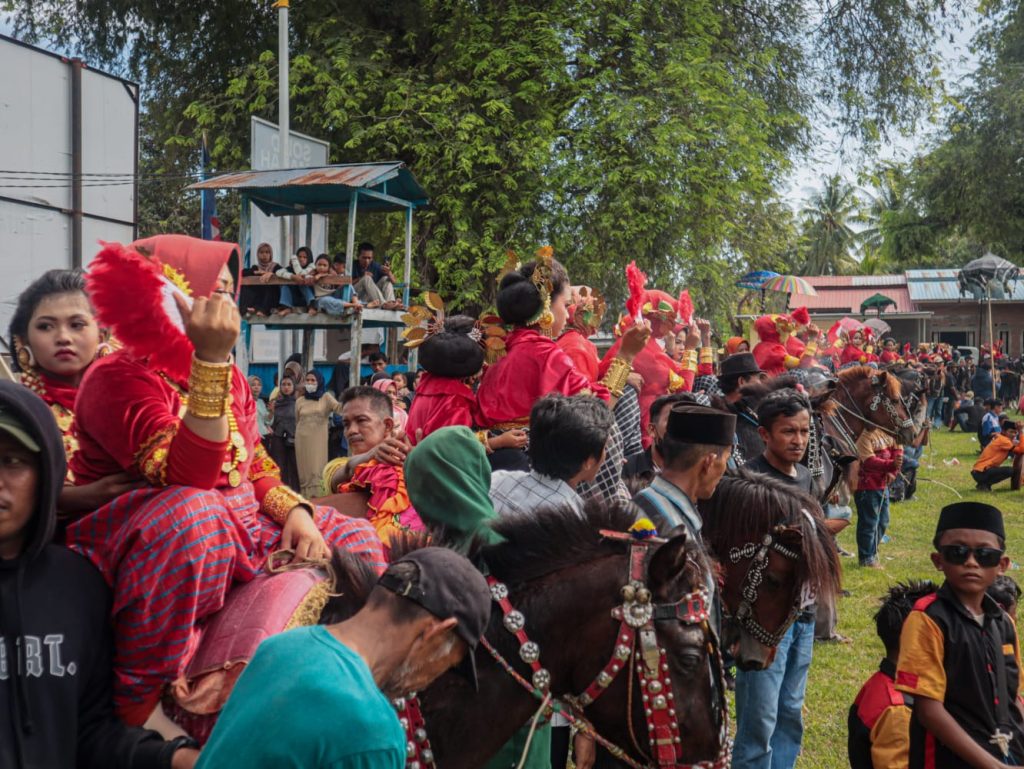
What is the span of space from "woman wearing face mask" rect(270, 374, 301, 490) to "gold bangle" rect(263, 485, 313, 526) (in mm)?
8666

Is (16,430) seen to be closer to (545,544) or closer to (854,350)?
(545,544)

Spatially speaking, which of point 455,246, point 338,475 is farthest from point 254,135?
point 338,475

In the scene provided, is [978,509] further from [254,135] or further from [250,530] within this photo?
[254,135]

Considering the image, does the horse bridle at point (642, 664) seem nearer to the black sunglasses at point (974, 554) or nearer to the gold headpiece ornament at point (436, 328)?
the black sunglasses at point (974, 554)

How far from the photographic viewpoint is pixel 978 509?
391 cm

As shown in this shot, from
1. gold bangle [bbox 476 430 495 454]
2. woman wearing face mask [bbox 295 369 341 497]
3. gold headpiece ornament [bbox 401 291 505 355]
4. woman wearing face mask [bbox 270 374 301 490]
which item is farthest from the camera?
woman wearing face mask [bbox 270 374 301 490]

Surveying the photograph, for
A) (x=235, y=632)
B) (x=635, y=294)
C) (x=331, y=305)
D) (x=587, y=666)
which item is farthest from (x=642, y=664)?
(x=331, y=305)

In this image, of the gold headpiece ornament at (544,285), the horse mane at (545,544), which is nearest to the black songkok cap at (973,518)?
the horse mane at (545,544)

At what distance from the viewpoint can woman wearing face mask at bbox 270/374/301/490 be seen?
461 inches

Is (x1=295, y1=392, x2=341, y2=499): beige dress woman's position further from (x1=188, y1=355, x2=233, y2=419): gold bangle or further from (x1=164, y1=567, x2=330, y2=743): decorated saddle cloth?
(x1=188, y1=355, x2=233, y2=419): gold bangle

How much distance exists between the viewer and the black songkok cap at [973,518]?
3877 mm

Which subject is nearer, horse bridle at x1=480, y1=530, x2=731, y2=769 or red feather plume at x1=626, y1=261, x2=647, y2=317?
horse bridle at x1=480, y1=530, x2=731, y2=769

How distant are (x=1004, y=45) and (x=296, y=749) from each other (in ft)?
92.0

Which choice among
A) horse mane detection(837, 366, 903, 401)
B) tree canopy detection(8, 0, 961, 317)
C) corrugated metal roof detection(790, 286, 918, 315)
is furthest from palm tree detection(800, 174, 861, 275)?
horse mane detection(837, 366, 903, 401)
